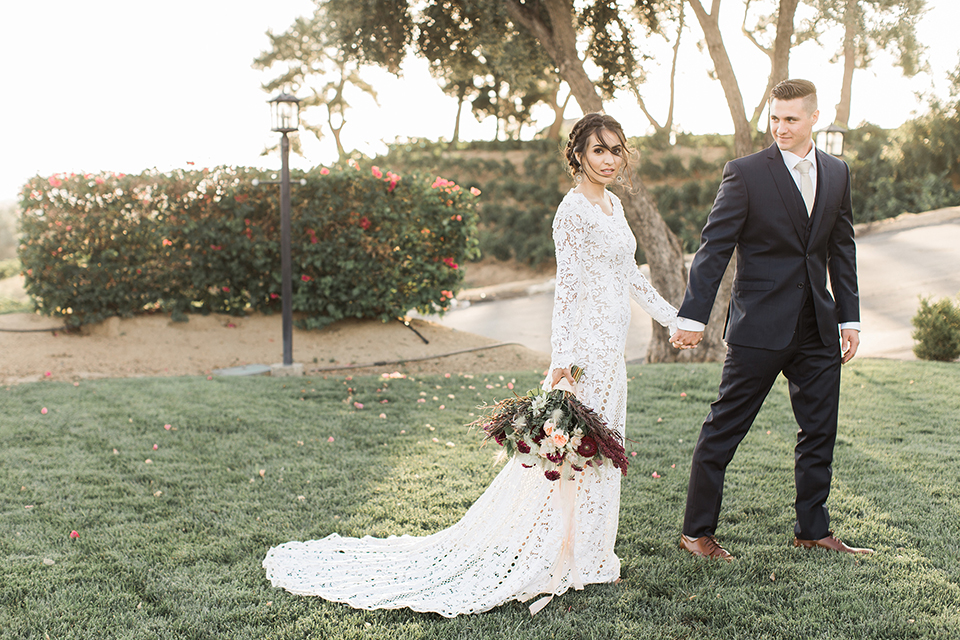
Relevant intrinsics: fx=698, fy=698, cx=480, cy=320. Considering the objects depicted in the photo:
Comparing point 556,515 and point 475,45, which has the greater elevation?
point 475,45

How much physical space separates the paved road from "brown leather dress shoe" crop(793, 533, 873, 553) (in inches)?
250

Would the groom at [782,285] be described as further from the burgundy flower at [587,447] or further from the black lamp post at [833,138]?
the black lamp post at [833,138]

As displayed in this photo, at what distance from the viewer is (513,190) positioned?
23.7m

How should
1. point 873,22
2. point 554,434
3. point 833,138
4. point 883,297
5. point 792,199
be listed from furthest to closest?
point 833,138
point 883,297
point 873,22
point 792,199
point 554,434

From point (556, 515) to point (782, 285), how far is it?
1.36m

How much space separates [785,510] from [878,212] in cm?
1827

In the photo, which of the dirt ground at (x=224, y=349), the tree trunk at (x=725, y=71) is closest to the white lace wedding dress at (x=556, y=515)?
the dirt ground at (x=224, y=349)

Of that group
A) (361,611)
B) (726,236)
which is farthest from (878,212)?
(361,611)

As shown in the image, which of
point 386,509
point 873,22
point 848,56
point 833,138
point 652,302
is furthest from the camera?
point 833,138

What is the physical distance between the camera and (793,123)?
295 centimetres

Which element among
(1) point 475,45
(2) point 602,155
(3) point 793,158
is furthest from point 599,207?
(1) point 475,45

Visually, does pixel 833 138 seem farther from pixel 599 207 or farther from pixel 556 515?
pixel 556 515

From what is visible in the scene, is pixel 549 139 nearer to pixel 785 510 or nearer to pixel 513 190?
pixel 513 190

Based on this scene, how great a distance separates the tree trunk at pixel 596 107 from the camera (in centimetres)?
801
